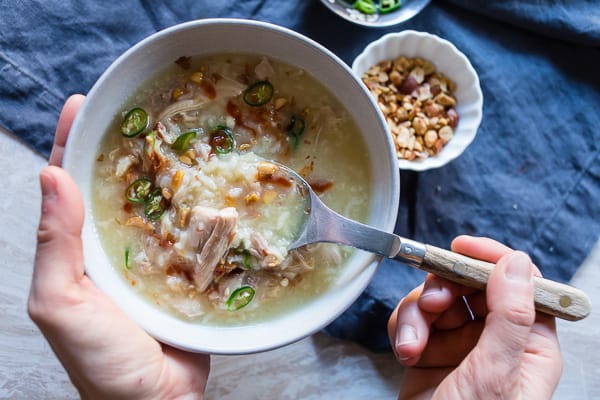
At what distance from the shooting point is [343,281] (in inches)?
64.4

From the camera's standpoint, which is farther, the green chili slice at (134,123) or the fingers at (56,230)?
the green chili slice at (134,123)

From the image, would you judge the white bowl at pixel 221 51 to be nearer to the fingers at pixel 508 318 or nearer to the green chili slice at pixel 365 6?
the fingers at pixel 508 318

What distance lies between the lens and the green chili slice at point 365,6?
2061 millimetres

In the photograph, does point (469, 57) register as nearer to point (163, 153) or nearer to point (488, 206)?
point (488, 206)

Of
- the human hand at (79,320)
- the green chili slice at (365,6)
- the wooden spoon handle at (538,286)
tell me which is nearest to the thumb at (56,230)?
the human hand at (79,320)

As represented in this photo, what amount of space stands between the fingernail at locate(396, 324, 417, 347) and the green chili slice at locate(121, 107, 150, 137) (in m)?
0.89

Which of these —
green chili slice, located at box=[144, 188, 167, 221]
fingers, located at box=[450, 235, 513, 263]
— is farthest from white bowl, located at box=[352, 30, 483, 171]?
green chili slice, located at box=[144, 188, 167, 221]

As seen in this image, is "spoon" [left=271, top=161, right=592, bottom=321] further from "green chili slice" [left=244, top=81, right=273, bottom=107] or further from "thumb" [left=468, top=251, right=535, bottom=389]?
"green chili slice" [left=244, top=81, right=273, bottom=107]

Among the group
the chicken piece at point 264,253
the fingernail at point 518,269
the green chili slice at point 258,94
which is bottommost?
the chicken piece at point 264,253

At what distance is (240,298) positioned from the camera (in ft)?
5.28

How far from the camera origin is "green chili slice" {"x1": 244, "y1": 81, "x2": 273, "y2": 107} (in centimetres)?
167

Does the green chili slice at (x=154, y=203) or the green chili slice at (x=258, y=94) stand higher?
the green chili slice at (x=258, y=94)

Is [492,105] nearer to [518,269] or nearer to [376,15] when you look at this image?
[376,15]

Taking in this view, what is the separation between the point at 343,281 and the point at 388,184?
283 mm
